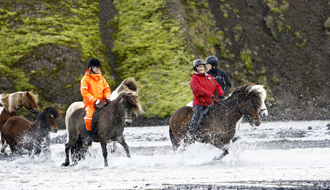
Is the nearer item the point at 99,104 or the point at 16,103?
the point at 99,104

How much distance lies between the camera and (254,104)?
33.4ft

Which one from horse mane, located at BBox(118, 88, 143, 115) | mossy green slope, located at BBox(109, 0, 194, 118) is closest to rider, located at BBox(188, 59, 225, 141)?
horse mane, located at BBox(118, 88, 143, 115)

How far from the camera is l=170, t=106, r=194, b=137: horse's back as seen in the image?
36.8ft

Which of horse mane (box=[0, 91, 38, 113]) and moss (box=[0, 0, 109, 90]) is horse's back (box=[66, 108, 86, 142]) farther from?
moss (box=[0, 0, 109, 90])

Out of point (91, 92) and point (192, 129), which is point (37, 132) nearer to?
point (91, 92)

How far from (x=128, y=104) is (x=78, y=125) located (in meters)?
1.70

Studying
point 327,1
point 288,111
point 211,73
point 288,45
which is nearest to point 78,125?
point 211,73

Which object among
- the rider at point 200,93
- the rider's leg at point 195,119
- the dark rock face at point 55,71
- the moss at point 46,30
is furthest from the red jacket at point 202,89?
the moss at point 46,30

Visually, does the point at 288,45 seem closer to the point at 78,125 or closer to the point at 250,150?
the point at 250,150

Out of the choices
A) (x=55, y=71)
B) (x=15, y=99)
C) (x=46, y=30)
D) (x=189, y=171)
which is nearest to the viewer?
(x=189, y=171)

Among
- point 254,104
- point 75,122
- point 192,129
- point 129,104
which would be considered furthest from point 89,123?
point 254,104

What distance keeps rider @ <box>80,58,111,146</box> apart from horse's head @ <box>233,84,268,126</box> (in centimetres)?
340

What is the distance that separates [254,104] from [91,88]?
156 inches

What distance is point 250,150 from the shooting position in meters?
13.1
